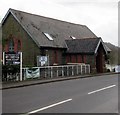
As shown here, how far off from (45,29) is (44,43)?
5.12 m

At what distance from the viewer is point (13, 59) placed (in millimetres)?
28344

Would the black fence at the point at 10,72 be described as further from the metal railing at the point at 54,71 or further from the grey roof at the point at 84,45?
the grey roof at the point at 84,45

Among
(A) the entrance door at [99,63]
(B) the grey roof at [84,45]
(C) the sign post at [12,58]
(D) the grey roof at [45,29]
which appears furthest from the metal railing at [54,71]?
(D) the grey roof at [45,29]

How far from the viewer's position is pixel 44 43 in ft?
137

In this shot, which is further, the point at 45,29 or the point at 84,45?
the point at 45,29

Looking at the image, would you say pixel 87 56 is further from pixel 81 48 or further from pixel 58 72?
pixel 58 72

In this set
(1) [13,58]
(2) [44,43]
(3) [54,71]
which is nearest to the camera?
(1) [13,58]

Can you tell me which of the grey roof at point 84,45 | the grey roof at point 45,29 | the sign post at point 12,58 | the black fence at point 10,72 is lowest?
the black fence at point 10,72

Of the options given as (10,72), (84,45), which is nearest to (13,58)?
(10,72)

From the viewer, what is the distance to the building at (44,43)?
1666 inches

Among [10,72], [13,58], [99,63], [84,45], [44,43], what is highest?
[84,45]

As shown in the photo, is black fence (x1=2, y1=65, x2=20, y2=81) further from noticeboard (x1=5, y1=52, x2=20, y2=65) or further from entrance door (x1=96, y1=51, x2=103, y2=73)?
entrance door (x1=96, y1=51, x2=103, y2=73)

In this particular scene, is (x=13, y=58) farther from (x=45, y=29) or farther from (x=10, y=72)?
(x=45, y=29)

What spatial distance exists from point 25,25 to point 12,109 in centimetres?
3172
